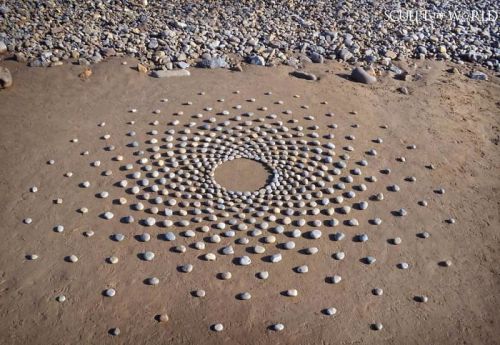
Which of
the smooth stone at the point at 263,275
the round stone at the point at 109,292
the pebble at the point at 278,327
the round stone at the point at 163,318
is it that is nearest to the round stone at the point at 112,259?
the round stone at the point at 109,292

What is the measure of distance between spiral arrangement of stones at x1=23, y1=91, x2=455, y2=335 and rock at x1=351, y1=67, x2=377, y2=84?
161 cm

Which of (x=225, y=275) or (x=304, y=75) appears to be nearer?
(x=225, y=275)

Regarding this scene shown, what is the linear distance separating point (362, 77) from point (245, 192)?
13.4ft

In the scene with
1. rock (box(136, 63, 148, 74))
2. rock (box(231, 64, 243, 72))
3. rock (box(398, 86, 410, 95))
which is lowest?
rock (box(136, 63, 148, 74))

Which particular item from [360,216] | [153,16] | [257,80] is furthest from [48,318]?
[153,16]

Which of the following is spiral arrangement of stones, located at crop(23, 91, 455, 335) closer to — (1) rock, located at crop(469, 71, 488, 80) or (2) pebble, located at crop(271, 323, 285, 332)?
(2) pebble, located at crop(271, 323, 285, 332)

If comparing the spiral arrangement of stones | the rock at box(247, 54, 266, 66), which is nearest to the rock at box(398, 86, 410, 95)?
the spiral arrangement of stones

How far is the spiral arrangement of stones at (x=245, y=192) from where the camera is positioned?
6.05m

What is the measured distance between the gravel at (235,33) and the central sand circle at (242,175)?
3.19m

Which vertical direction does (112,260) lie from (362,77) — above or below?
below

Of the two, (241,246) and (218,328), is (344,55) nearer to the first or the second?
(241,246)

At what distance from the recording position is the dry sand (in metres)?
5.20

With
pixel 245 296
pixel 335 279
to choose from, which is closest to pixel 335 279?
pixel 335 279

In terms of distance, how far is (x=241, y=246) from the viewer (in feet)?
19.9
